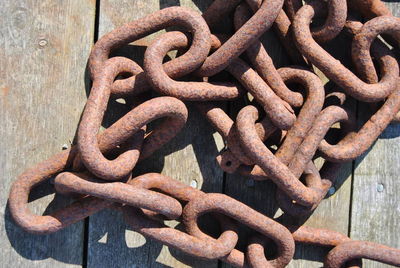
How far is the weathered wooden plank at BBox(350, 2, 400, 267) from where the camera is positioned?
1.45 meters

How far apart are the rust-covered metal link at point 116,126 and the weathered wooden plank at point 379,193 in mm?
759

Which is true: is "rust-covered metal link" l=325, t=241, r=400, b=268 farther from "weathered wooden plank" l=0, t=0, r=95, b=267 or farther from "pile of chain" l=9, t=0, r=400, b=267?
"weathered wooden plank" l=0, t=0, r=95, b=267

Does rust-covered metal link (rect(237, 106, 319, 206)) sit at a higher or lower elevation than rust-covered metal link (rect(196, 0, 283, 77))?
lower

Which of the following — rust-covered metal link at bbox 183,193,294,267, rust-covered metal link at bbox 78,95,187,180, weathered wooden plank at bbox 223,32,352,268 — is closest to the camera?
rust-covered metal link at bbox 78,95,187,180

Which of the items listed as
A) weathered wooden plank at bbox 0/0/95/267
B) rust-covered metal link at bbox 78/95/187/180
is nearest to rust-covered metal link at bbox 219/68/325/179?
rust-covered metal link at bbox 78/95/187/180

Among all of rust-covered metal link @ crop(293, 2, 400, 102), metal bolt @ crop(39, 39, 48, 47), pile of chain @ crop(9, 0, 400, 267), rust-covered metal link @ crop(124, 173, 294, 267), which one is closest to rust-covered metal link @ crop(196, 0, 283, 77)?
pile of chain @ crop(9, 0, 400, 267)

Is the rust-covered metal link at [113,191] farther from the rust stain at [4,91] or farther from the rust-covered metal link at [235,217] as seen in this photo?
the rust stain at [4,91]

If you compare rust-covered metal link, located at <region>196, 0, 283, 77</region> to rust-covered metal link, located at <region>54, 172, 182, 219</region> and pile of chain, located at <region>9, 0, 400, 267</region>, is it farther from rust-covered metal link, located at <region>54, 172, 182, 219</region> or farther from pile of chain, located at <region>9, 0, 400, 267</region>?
rust-covered metal link, located at <region>54, 172, 182, 219</region>

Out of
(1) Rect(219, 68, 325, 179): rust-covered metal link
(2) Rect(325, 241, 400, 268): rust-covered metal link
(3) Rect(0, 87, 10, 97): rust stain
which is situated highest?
(3) Rect(0, 87, 10, 97): rust stain

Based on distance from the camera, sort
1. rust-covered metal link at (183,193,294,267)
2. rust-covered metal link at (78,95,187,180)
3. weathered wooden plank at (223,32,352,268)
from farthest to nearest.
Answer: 1. weathered wooden plank at (223,32,352,268)
2. rust-covered metal link at (183,193,294,267)
3. rust-covered metal link at (78,95,187,180)

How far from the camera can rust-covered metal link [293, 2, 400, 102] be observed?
1237 millimetres

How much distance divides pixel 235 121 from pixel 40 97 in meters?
0.65

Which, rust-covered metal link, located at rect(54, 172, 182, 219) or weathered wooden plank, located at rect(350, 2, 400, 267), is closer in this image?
rust-covered metal link, located at rect(54, 172, 182, 219)

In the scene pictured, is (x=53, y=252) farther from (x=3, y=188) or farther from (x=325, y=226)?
(x=325, y=226)
